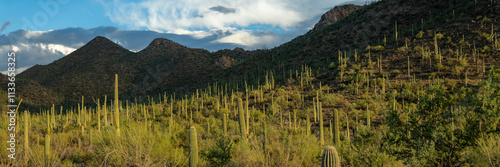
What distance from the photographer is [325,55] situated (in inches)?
1318

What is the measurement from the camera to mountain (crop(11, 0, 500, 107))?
25.4 m

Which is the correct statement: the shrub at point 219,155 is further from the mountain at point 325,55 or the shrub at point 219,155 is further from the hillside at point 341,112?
the mountain at point 325,55

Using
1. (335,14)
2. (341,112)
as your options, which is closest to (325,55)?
(341,112)

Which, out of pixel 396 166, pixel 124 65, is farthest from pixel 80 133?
pixel 124 65

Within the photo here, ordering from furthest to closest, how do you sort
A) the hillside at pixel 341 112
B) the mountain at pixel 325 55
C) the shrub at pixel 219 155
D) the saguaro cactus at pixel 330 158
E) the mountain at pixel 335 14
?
1. the mountain at pixel 335 14
2. the mountain at pixel 325 55
3. the shrub at pixel 219 155
4. the hillside at pixel 341 112
5. the saguaro cactus at pixel 330 158

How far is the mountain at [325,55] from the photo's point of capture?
→ 83.3 feet

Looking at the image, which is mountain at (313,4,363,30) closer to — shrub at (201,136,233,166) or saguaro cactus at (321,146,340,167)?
shrub at (201,136,233,166)

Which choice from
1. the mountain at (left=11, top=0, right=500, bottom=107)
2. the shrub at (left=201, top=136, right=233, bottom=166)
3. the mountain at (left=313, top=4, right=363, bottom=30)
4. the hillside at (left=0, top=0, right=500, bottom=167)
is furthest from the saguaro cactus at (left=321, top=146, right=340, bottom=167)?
the mountain at (left=313, top=4, right=363, bottom=30)

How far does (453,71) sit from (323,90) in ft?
32.7

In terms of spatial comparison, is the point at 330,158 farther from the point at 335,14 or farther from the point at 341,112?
the point at 335,14

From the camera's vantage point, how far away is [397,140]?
7.13 meters

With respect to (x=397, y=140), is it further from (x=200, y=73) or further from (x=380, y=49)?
(x=200, y=73)

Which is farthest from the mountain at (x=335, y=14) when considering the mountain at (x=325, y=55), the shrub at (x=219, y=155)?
the shrub at (x=219, y=155)

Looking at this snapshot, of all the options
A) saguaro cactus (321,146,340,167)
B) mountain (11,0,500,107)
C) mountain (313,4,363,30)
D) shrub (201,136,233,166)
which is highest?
mountain (313,4,363,30)
